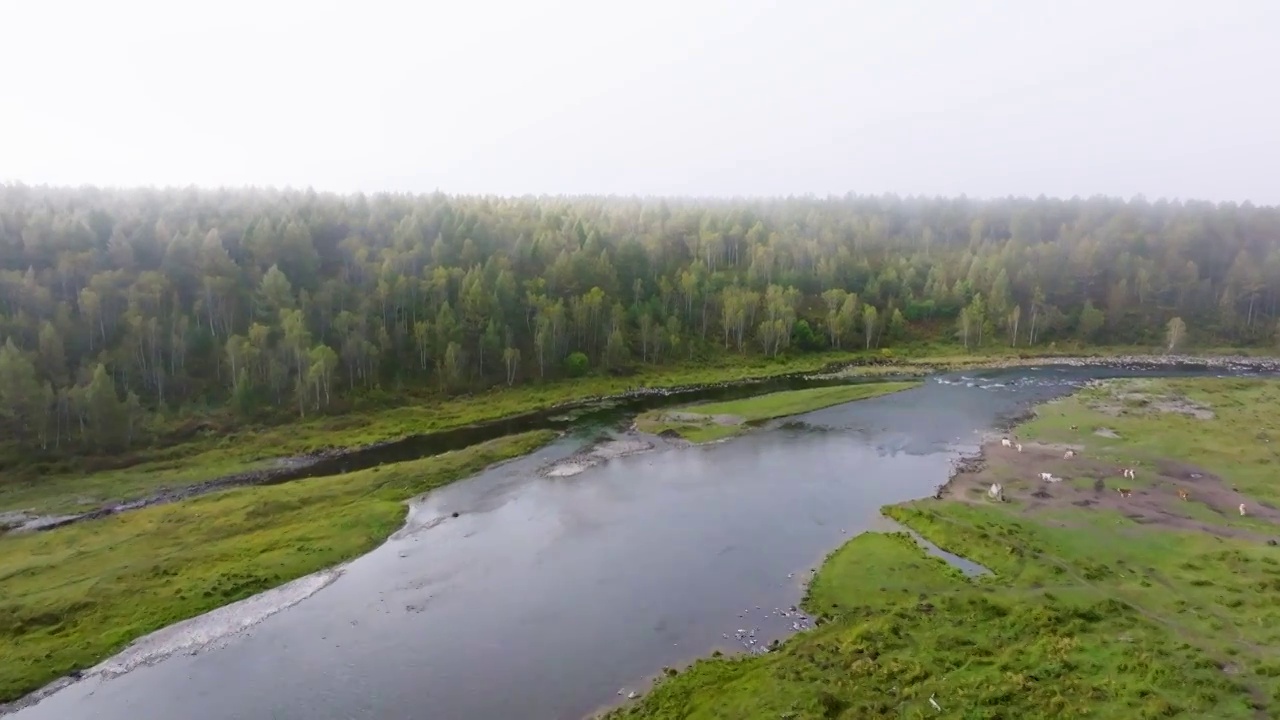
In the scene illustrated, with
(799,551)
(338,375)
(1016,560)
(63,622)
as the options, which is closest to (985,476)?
(1016,560)

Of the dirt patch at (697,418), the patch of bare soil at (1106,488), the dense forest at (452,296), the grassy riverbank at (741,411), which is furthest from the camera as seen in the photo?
the dirt patch at (697,418)

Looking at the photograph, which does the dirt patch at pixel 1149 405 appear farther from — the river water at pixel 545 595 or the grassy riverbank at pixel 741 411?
the river water at pixel 545 595

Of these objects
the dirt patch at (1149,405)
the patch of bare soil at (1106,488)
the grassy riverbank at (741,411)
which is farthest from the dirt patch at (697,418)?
the dirt patch at (1149,405)

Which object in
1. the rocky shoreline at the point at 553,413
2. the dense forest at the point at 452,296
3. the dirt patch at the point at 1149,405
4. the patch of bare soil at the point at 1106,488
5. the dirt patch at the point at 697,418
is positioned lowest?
the rocky shoreline at the point at 553,413

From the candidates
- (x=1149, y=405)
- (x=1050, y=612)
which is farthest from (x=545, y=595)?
(x=1149, y=405)

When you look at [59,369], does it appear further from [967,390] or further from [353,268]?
[967,390]

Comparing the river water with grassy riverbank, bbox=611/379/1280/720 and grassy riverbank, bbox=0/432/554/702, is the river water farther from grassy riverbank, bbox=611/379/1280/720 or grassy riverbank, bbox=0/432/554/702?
grassy riverbank, bbox=611/379/1280/720

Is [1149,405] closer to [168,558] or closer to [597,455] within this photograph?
[597,455]
